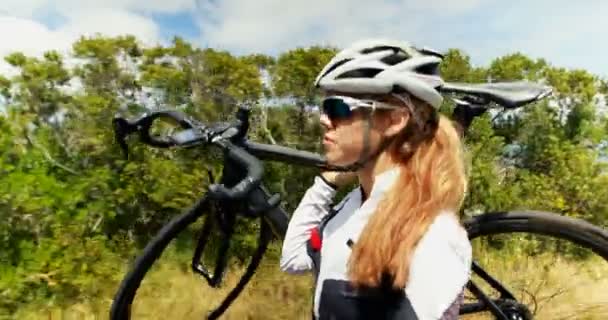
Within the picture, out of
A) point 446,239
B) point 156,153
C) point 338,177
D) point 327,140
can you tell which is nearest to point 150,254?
point 338,177

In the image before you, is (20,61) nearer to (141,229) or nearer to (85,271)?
(141,229)

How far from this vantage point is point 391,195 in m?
1.63

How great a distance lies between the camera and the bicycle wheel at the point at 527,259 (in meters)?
2.87

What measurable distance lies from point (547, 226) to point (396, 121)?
4.40ft

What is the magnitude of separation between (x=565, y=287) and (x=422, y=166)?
9.25 ft

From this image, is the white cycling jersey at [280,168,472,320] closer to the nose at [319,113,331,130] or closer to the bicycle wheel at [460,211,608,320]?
the nose at [319,113,331,130]

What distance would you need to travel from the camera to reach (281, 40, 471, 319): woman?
1514 mm

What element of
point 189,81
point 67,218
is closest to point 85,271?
point 67,218

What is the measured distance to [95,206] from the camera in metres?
10.7

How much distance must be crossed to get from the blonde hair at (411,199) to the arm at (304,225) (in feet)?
1.69

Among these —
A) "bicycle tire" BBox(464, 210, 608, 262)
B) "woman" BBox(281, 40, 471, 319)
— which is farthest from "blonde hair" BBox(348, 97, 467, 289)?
"bicycle tire" BBox(464, 210, 608, 262)

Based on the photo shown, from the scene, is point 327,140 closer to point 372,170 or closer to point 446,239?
point 372,170

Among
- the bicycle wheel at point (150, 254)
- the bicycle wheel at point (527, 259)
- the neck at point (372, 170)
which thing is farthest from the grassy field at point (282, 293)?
the neck at point (372, 170)

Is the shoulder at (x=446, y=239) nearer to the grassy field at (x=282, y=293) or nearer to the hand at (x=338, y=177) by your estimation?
the hand at (x=338, y=177)
